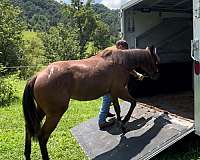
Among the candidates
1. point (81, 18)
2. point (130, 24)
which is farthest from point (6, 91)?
point (81, 18)

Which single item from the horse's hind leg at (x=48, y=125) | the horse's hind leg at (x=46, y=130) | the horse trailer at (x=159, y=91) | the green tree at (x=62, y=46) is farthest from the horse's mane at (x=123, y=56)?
the green tree at (x=62, y=46)

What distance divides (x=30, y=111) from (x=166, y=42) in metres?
3.77

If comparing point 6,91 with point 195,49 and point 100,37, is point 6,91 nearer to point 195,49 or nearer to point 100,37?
point 195,49

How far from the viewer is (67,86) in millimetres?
5059

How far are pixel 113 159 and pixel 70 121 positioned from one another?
3254 mm

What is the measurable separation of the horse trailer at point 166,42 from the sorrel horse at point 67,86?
3.13 ft

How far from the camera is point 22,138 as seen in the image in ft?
21.6

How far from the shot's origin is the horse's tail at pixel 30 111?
5078mm

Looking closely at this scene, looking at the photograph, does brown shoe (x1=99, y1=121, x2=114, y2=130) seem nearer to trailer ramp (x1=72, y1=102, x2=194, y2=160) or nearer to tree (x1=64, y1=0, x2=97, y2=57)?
trailer ramp (x1=72, y1=102, x2=194, y2=160)

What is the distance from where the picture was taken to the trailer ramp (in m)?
4.82

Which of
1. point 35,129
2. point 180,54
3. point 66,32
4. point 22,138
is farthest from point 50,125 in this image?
point 66,32

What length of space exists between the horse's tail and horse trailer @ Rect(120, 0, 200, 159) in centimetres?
206

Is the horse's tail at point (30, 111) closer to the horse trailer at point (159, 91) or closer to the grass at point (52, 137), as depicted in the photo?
→ the grass at point (52, 137)

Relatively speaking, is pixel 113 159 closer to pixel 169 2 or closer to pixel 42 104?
pixel 42 104
